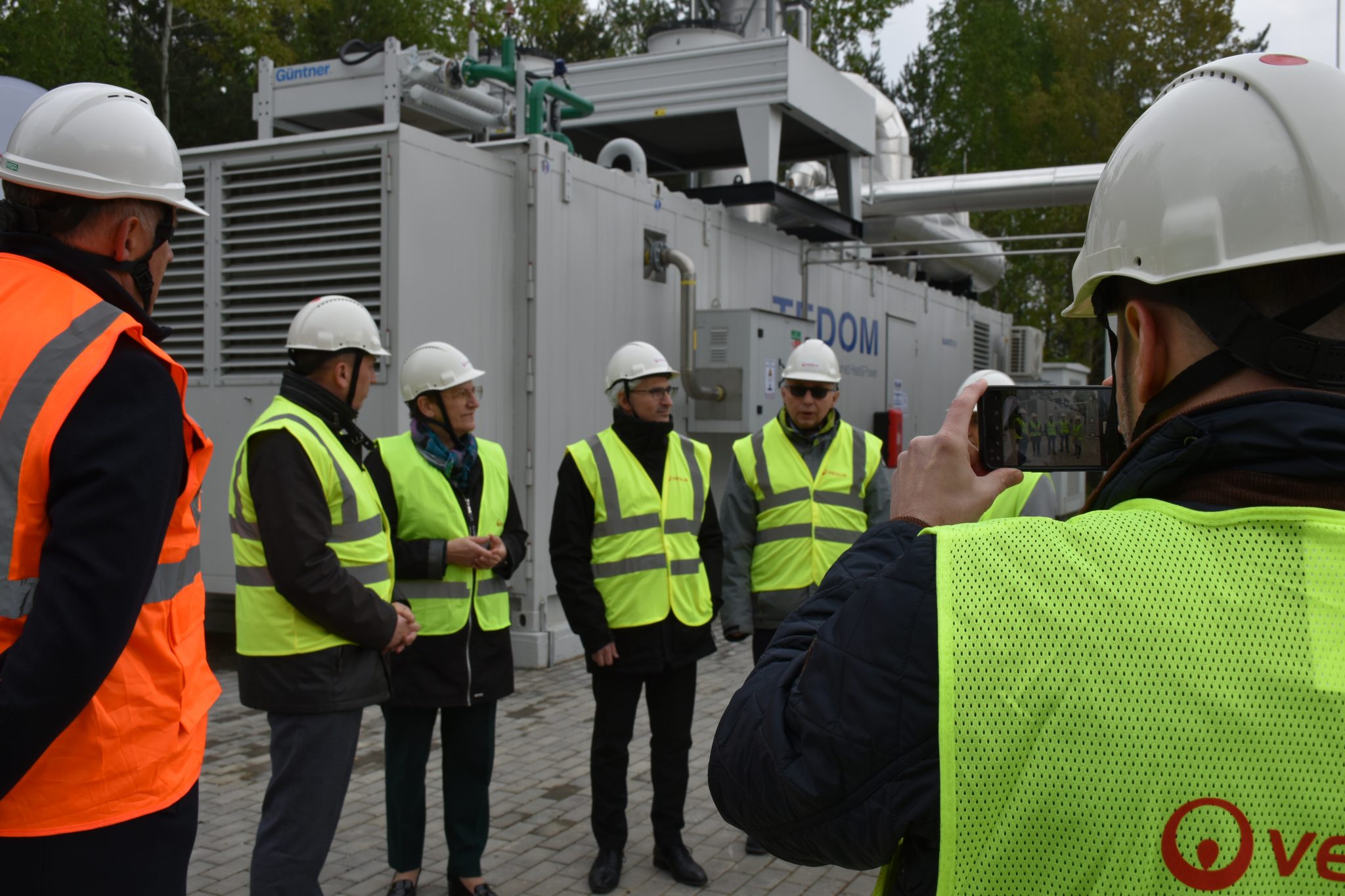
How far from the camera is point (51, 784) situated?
189 centimetres

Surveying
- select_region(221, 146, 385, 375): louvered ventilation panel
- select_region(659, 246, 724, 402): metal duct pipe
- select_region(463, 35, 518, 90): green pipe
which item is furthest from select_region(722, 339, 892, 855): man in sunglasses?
select_region(463, 35, 518, 90): green pipe

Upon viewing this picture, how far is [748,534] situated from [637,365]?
947 mm

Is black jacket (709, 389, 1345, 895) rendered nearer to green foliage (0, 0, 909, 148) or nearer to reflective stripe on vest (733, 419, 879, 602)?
reflective stripe on vest (733, 419, 879, 602)

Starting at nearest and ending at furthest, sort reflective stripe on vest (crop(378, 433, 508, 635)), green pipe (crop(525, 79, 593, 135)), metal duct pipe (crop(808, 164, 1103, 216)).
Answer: reflective stripe on vest (crop(378, 433, 508, 635)) → green pipe (crop(525, 79, 593, 135)) → metal duct pipe (crop(808, 164, 1103, 216))

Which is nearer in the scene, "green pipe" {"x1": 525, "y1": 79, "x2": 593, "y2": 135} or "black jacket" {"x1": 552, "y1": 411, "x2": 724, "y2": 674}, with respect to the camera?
"black jacket" {"x1": 552, "y1": 411, "x2": 724, "y2": 674}

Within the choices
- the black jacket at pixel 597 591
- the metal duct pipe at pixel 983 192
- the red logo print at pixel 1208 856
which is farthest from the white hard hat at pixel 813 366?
the metal duct pipe at pixel 983 192

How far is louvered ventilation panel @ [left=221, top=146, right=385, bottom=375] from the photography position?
7152 mm

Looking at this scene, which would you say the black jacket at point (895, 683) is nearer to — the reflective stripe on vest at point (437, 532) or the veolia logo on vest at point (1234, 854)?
the veolia logo on vest at point (1234, 854)

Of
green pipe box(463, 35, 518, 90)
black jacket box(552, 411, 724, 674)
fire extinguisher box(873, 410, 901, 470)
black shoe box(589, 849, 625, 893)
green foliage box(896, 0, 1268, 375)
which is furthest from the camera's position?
green foliage box(896, 0, 1268, 375)

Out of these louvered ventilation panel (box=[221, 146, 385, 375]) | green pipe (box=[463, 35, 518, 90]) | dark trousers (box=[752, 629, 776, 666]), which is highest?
green pipe (box=[463, 35, 518, 90])

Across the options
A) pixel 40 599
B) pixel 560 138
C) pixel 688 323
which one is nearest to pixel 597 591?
pixel 40 599

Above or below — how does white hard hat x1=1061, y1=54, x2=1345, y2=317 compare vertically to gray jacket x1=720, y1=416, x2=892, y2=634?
above

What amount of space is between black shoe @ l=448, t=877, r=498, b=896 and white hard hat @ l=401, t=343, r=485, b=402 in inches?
72.4

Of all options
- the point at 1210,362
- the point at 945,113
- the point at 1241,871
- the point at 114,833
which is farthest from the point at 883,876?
the point at 945,113
